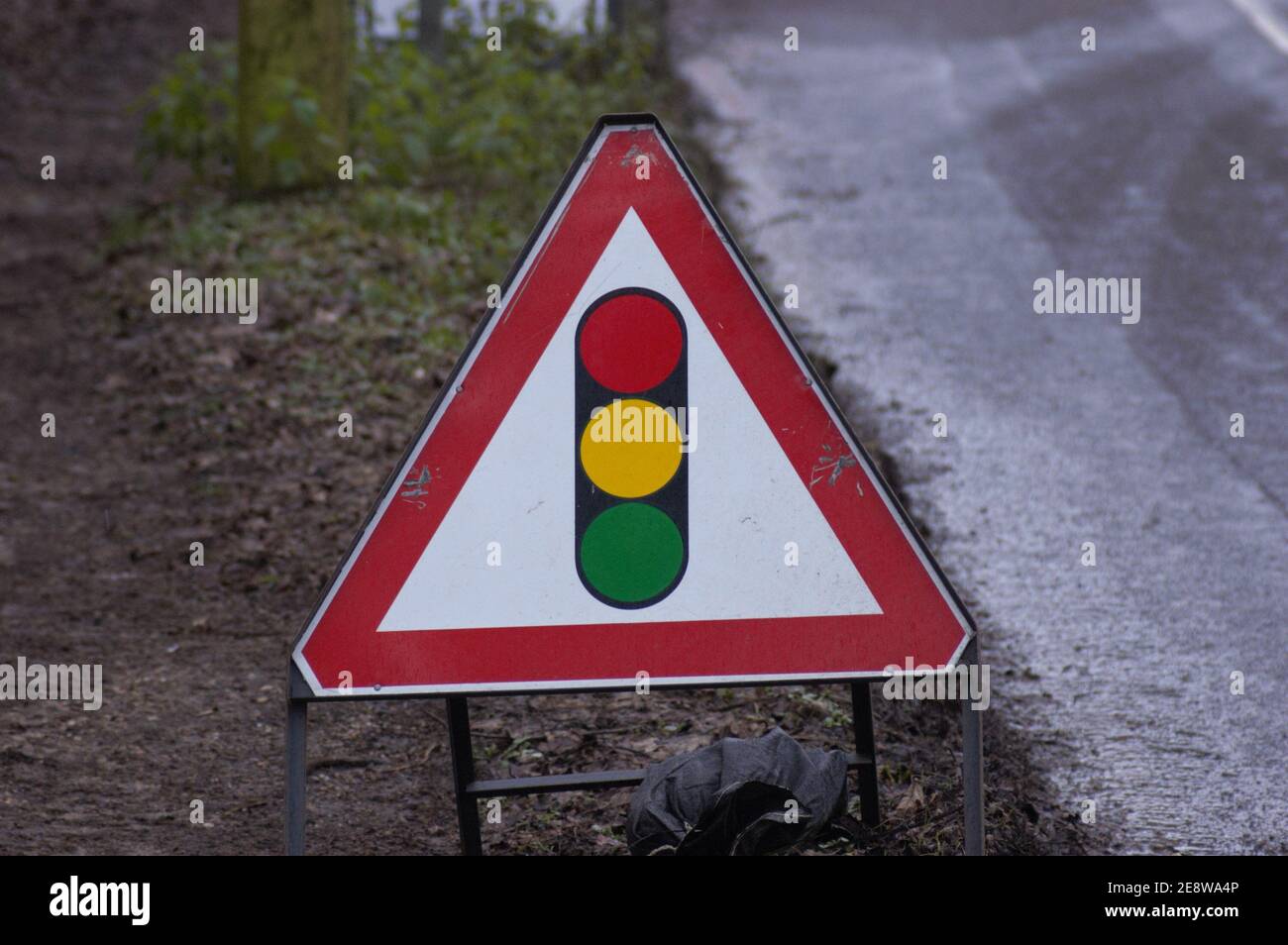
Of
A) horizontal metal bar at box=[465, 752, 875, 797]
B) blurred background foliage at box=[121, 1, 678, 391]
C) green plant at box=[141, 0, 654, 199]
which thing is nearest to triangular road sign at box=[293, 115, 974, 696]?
horizontal metal bar at box=[465, 752, 875, 797]

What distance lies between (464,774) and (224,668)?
1.57 metres

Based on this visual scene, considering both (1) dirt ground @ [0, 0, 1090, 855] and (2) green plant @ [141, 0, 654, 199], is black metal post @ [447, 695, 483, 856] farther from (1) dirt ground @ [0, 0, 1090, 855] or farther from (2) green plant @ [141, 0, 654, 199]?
(2) green plant @ [141, 0, 654, 199]

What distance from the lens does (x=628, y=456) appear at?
111 inches

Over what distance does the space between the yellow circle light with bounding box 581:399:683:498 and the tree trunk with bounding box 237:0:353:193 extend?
734 cm

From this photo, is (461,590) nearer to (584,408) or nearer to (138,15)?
(584,408)

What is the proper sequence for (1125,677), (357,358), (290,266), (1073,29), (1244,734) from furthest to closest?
1. (1073,29)
2. (290,266)
3. (357,358)
4. (1125,677)
5. (1244,734)

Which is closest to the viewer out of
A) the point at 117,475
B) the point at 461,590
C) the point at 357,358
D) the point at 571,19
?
the point at 461,590

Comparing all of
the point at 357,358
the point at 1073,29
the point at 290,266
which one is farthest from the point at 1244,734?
the point at 1073,29

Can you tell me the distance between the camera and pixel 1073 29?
14.8 metres

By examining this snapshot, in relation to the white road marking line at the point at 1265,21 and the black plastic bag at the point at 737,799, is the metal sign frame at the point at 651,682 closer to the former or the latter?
the black plastic bag at the point at 737,799

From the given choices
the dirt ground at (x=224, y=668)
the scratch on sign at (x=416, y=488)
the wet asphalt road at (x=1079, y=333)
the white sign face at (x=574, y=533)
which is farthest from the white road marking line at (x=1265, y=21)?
the scratch on sign at (x=416, y=488)

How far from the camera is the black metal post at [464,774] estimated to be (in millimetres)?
3445

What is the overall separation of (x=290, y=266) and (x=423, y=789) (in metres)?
5.07

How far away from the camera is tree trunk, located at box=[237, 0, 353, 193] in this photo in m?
9.55
